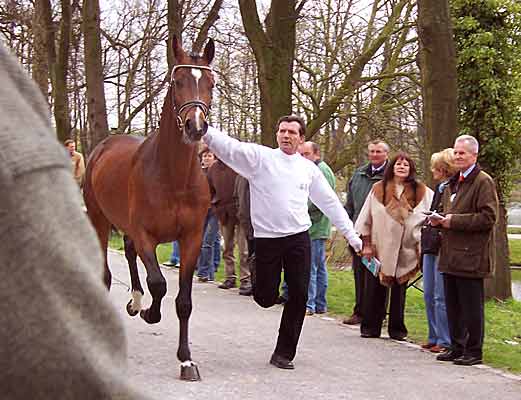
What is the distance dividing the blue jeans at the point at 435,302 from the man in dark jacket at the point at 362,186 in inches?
50.1

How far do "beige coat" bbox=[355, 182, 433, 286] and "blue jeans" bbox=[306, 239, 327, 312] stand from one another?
1647mm

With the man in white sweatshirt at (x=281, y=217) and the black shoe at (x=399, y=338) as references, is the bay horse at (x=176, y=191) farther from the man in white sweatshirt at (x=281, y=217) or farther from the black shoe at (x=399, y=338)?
the black shoe at (x=399, y=338)

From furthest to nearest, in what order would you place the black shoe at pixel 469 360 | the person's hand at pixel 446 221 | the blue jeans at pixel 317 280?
the blue jeans at pixel 317 280, the person's hand at pixel 446 221, the black shoe at pixel 469 360

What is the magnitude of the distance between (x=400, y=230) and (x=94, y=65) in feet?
40.8

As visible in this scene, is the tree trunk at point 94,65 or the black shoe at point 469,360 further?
the tree trunk at point 94,65

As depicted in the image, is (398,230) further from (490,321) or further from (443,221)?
(490,321)

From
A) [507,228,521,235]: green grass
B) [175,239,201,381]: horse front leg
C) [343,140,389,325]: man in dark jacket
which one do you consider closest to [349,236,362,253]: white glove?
[175,239,201,381]: horse front leg

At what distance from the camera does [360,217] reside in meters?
10.1

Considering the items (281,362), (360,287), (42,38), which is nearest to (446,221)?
(281,362)

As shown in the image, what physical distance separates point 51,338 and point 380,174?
9988mm

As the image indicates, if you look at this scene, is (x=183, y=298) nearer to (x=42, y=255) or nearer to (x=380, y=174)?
(x=380, y=174)

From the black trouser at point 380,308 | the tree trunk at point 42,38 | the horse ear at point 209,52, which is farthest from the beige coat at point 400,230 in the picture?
the tree trunk at point 42,38

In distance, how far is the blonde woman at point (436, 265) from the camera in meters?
8.91

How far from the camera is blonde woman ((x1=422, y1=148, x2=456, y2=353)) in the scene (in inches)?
351
